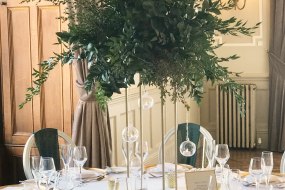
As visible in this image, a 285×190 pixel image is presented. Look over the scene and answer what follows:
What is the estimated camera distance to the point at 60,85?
14.0 feet

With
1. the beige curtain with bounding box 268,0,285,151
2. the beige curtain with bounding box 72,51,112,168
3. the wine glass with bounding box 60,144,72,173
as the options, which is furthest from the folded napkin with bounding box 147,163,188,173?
the beige curtain with bounding box 268,0,285,151

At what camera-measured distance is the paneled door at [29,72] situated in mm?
4246

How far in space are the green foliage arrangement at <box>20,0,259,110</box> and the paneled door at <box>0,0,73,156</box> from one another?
94.8 inches

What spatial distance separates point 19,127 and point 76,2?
9.23ft

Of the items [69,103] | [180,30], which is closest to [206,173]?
[180,30]

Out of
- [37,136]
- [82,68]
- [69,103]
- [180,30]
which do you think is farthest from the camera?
[69,103]

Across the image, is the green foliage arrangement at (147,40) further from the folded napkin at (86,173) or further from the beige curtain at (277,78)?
the beige curtain at (277,78)

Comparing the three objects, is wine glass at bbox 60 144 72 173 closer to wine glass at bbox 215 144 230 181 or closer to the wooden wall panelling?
wine glass at bbox 215 144 230 181

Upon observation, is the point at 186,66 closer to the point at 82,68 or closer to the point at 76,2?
the point at 76,2

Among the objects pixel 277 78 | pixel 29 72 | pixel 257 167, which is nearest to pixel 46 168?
pixel 257 167

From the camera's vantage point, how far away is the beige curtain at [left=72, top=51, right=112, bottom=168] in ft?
13.1

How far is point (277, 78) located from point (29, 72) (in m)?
3.48

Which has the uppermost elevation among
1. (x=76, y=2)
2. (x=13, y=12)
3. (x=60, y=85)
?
(x=13, y=12)

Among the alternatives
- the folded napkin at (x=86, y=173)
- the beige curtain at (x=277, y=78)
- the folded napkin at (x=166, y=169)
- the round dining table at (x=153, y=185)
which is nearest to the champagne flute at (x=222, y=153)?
the round dining table at (x=153, y=185)
